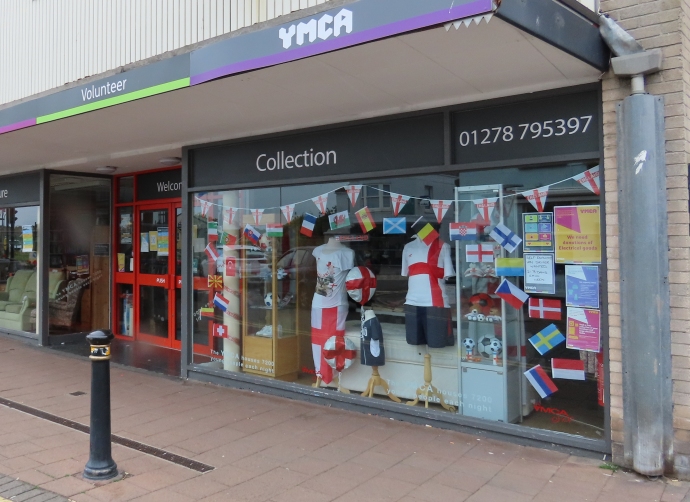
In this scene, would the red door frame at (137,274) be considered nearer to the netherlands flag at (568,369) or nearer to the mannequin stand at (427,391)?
the mannequin stand at (427,391)

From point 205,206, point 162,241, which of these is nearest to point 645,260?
point 205,206

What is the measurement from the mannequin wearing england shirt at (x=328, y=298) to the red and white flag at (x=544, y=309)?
1.88 m

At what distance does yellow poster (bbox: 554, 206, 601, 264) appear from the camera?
4410 mm

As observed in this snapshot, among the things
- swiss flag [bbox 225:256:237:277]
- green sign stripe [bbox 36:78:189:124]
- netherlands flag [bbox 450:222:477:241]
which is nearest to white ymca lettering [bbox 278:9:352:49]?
green sign stripe [bbox 36:78:189:124]

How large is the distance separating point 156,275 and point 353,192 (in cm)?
463

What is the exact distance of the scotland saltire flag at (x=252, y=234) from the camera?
670cm

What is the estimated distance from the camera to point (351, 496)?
3822 millimetres

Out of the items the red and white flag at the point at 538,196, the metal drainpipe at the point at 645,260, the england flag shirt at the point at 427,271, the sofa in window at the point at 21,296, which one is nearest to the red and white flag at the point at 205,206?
the england flag shirt at the point at 427,271

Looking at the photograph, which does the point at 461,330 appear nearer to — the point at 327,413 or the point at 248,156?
the point at 327,413

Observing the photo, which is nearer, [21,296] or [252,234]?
[252,234]

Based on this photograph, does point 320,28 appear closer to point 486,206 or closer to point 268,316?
point 486,206

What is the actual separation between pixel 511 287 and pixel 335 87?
218cm

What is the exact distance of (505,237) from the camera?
4.93 metres

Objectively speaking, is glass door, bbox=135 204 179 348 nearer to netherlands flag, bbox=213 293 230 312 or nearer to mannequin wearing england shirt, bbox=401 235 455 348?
netherlands flag, bbox=213 293 230 312
